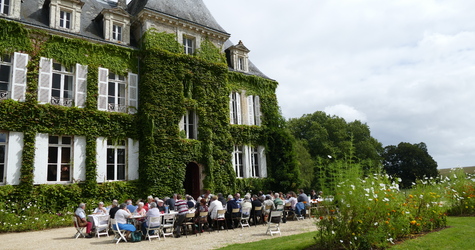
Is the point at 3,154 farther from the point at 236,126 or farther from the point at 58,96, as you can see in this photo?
the point at 236,126

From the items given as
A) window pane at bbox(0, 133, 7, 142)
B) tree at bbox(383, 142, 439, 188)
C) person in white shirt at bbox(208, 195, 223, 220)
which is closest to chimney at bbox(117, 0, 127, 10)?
window pane at bbox(0, 133, 7, 142)

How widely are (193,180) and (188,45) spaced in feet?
25.8

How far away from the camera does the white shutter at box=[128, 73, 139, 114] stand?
16.4 metres

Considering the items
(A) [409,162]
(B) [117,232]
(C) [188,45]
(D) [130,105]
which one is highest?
(C) [188,45]

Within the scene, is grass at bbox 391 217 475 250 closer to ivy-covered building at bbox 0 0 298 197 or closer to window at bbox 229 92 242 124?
ivy-covered building at bbox 0 0 298 197

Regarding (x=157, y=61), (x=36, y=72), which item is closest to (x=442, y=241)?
(x=157, y=61)

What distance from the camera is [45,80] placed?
1427 cm

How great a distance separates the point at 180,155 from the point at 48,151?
592 centimetres

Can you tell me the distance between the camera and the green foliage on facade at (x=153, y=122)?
13.6 m

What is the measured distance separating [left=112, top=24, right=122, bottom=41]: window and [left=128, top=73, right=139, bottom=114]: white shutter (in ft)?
7.32

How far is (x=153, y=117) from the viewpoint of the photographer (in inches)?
637

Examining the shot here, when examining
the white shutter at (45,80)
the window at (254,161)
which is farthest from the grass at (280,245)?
the window at (254,161)

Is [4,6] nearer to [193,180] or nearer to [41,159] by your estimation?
[41,159]

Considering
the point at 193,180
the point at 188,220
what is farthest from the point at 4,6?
the point at 188,220
